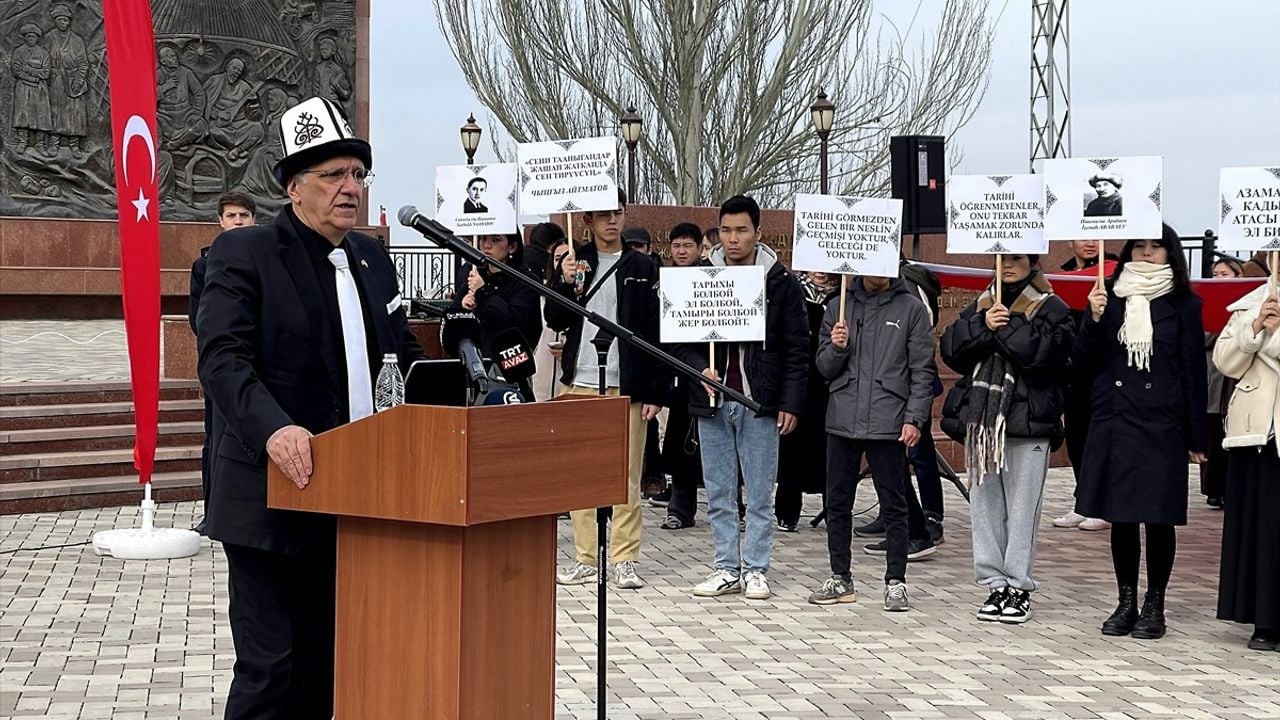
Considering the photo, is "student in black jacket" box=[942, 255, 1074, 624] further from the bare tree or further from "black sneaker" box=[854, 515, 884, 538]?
the bare tree

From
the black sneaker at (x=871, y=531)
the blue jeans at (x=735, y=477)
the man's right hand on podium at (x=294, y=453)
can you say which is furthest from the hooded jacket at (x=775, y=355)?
the man's right hand on podium at (x=294, y=453)

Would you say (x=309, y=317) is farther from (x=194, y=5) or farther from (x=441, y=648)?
(x=194, y=5)

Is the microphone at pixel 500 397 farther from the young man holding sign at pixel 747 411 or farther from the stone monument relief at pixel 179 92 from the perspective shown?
the stone monument relief at pixel 179 92

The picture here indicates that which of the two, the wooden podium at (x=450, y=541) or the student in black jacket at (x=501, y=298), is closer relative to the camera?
the wooden podium at (x=450, y=541)

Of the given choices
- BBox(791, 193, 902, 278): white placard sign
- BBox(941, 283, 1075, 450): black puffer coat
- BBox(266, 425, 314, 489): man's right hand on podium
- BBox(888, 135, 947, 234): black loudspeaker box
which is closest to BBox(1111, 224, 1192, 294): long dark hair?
BBox(941, 283, 1075, 450): black puffer coat

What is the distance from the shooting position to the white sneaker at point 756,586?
9.46 meters

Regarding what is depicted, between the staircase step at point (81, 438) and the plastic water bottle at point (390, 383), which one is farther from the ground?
the plastic water bottle at point (390, 383)

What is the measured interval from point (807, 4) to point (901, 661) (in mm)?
26371

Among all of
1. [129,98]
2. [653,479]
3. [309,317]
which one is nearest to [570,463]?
[309,317]

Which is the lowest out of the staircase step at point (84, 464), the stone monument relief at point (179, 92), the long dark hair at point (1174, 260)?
the staircase step at point (84, 464)

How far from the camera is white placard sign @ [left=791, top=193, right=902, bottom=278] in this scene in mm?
9180

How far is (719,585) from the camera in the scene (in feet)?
31.3

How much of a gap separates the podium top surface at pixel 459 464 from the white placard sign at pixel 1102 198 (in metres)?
4.80

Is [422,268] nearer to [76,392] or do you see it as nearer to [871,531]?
[76,392]
